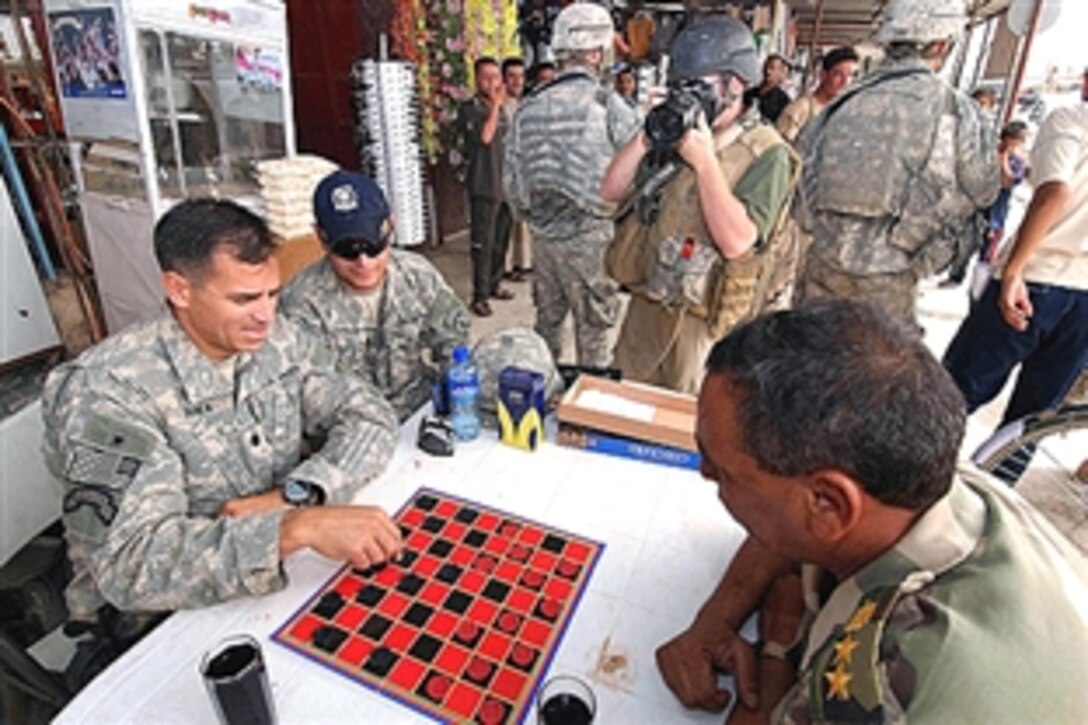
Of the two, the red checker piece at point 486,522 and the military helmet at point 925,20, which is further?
the military helmet at point 925,20

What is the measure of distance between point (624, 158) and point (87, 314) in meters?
3.09

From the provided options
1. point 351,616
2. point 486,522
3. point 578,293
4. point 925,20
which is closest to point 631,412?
point 486,522

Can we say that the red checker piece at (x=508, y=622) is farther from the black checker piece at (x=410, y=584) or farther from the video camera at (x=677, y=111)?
the video camera at (x=677, y=111)

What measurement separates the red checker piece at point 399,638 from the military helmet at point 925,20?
2505mm

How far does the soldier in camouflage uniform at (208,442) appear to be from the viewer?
1.03 m

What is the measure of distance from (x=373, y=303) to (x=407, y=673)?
130 cm

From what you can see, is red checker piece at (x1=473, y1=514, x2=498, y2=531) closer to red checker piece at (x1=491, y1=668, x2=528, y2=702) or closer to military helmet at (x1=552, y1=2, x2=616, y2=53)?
red checker piece at (x1=491, y1=668, x2=528, y2=702)

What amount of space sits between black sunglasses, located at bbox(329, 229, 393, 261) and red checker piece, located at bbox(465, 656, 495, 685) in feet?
4.02

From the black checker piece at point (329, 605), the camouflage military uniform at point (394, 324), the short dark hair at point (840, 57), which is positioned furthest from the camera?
the short dark hair at point (840, 57)

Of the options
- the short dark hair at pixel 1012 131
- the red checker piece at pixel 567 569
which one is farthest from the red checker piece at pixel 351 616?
the short dark hair at pixel 1012 131

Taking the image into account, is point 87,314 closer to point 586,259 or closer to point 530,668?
point 586,259

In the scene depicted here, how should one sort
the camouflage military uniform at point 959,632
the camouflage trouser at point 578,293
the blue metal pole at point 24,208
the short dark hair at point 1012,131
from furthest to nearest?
the short dark hair at point 1012,131 < the blue metal pole at point 24,208 < the camouflage trouser at point 578,293 < the camouflage military uniform at point 959,632

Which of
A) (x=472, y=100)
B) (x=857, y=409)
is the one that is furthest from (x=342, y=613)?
(x=472, y=100)

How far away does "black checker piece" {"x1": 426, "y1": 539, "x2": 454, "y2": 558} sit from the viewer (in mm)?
1136
